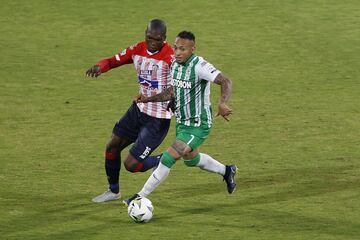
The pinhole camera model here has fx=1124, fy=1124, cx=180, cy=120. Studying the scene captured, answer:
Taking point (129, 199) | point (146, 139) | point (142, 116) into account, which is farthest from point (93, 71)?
point (129, 199)

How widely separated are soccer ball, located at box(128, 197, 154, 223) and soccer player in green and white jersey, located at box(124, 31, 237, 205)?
0.74 ft

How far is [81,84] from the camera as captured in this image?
23109 mm

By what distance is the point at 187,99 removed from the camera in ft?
50.6

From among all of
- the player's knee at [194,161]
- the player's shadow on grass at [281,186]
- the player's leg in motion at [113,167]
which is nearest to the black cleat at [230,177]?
the player's shadow on grass at [281,186]

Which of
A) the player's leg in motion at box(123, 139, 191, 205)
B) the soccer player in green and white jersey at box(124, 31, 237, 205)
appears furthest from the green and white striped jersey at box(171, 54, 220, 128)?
the player's leg in motion at box(123, 139, 191, 205)

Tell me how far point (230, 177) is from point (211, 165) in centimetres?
Answer: 35

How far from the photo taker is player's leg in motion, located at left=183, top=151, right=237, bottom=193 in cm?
1588

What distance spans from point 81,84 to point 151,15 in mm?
4511

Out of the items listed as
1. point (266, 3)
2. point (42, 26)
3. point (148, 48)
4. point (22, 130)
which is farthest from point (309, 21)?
point (148, 48)

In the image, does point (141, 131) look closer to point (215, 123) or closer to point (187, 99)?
point (187, 99)

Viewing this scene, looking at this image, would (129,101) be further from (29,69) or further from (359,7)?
(359,7)

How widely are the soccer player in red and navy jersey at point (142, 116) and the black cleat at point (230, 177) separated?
108cm

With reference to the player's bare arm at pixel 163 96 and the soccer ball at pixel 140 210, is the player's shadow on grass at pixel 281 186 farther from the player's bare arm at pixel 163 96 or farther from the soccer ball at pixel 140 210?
the player's bare arm at pixel 163 96

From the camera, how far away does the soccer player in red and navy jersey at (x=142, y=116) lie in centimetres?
1594
